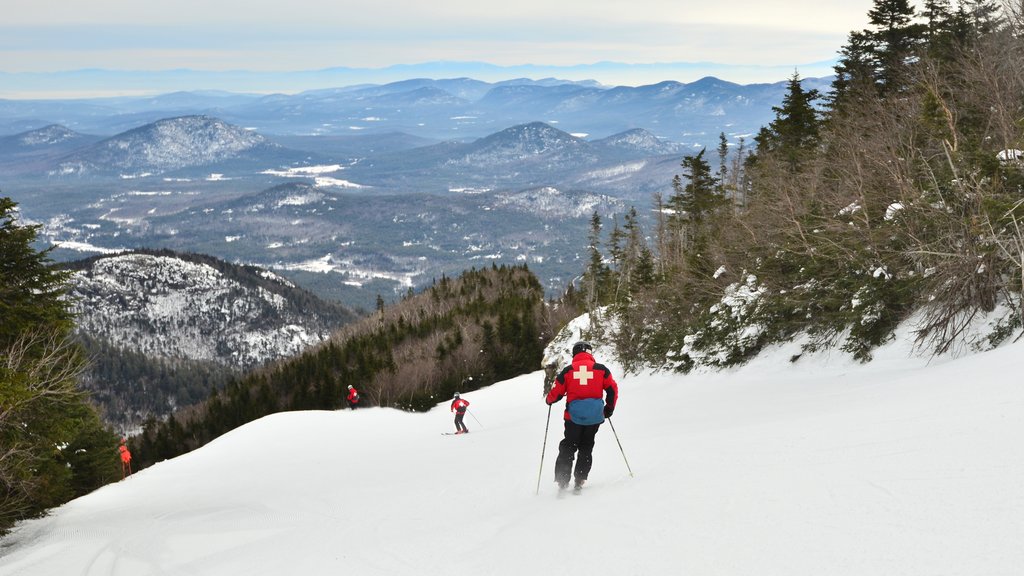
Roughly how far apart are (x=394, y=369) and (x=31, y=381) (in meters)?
45.5

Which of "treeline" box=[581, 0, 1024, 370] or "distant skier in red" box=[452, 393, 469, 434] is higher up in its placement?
"treeline" box=[581, 0, 1024, 370]

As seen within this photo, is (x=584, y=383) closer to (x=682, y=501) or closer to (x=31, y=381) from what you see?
(x=682, y=501)

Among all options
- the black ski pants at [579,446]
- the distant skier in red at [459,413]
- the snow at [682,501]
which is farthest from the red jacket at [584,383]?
the distant skier in red at [459,413]

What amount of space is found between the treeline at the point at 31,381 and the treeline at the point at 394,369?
3238 centimetres

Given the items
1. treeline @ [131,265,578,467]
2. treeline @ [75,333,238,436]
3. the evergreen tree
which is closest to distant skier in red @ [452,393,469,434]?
the evergreen tree

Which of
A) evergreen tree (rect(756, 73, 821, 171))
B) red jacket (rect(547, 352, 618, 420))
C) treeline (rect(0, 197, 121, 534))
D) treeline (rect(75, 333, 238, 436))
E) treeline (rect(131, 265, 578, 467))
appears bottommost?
treeline (rect(75, 333, 238, 436))

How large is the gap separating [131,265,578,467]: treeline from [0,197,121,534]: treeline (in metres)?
32.4

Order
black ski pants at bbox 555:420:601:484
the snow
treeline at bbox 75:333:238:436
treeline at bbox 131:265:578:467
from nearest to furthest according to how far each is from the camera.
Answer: the snow → black ski pants at bbox 555:420:601:484 → treeline at bbox 131:265:578:467 → treeline at bbox 75:333:238:436

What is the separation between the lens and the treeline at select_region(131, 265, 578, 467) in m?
55.4

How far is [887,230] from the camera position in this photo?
1488cm

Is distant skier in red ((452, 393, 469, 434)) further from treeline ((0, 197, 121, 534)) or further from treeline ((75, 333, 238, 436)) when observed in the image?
treeline ((75, 333, 238, 436))

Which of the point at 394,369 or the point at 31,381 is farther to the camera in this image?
the point at 394,369

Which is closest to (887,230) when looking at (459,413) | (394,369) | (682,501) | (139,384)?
(682,501)

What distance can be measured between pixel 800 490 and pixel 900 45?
36627 millimetres
